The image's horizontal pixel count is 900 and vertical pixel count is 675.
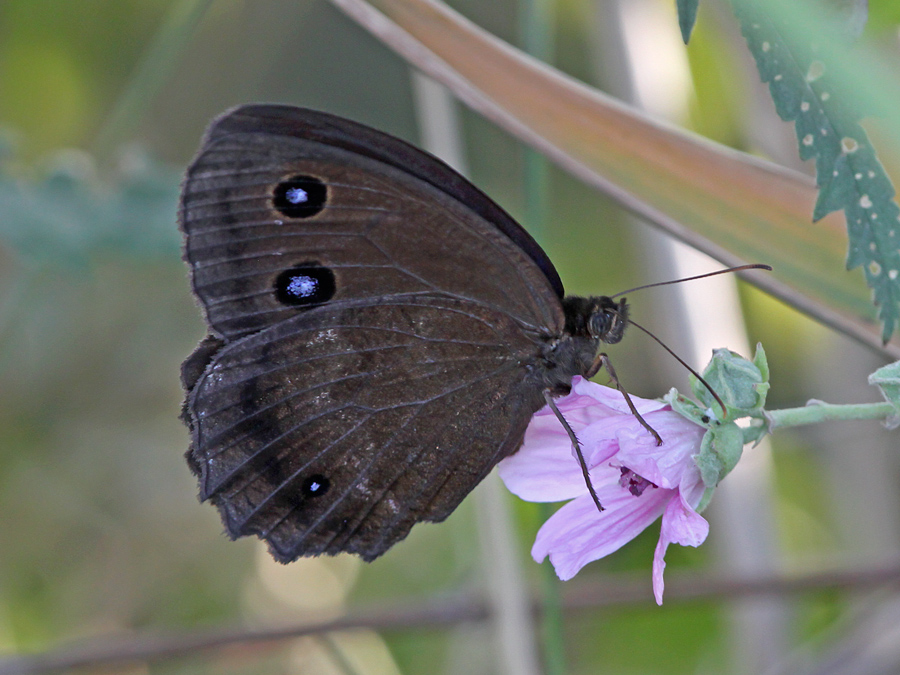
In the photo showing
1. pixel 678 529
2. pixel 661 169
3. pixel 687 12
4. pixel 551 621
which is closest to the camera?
pixel 687 12

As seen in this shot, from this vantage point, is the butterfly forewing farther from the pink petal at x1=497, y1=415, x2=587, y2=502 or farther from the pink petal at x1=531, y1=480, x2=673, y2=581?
the pink petal at x1=531, y1=480, x2=673, y2=581

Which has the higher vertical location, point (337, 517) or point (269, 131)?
point (269, 131)

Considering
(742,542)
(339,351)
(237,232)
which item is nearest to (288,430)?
(339,351)

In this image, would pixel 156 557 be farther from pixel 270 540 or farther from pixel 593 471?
pixel 593 471

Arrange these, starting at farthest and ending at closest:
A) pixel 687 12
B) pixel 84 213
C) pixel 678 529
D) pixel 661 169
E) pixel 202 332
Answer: pixel 202 332 → pixel 84 213 → pixel 661 169 → pixel 678 529 → pixel 687 12

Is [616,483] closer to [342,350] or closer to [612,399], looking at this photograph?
[612,399]

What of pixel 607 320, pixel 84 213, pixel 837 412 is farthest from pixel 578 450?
pixel 84 213
